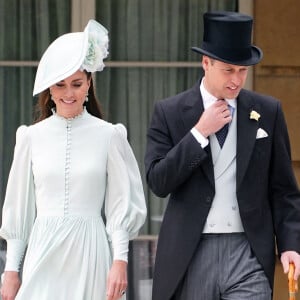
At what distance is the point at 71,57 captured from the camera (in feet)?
15.7

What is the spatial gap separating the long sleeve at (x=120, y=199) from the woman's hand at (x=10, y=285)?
0.43m

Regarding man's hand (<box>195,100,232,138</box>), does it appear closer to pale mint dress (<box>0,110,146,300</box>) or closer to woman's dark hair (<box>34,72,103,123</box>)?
pale mint dress (<box>0,110,146,300</box>)

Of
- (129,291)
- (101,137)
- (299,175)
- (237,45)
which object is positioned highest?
(237,45)

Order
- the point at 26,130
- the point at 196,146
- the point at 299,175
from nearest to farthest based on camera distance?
1. the point at 196,146
2. the point at 26,130
3. the point at 299,175

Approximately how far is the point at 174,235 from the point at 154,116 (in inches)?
19.9

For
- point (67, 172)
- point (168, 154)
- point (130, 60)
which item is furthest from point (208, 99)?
point (130, 60)

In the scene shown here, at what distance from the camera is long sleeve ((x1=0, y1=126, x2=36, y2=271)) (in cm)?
489

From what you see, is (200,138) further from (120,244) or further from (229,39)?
(120,244)

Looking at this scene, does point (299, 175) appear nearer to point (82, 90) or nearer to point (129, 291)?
point (129, 291)

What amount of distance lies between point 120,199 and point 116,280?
1.17 ft

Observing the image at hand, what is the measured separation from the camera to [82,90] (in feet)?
15.8

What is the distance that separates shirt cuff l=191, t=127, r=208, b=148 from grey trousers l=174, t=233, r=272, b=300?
386 millimetres

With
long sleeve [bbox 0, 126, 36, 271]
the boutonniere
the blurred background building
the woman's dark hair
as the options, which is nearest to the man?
the boutonniere

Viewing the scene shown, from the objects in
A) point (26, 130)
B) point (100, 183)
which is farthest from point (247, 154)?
point (26, 130)
